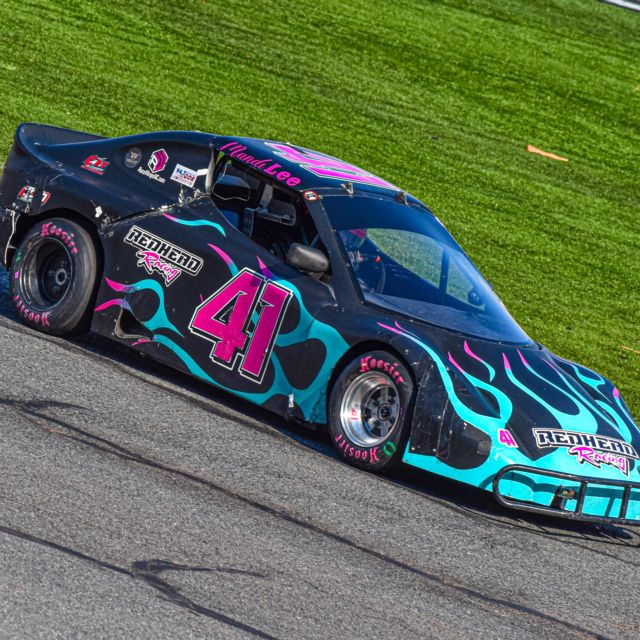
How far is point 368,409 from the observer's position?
22.5ft

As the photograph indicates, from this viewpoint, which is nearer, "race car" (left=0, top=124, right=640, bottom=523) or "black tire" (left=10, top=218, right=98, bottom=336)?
"race car" (left=0, top=124, right=640, bottom=523)

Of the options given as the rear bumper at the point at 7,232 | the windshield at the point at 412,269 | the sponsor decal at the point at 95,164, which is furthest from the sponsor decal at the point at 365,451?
the rear bumper at the point at 7,232

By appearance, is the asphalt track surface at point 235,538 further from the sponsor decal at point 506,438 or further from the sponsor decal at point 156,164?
the sponsor decal at point 156,164

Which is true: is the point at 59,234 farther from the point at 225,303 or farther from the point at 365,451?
the point at 365,451

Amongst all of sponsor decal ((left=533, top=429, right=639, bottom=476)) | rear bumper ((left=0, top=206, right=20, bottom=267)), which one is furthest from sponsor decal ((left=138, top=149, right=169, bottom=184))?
sponsor decal ((left=533, top=429, right=639, bottom=476))

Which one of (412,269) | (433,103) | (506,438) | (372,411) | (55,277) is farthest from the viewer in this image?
(433,103)

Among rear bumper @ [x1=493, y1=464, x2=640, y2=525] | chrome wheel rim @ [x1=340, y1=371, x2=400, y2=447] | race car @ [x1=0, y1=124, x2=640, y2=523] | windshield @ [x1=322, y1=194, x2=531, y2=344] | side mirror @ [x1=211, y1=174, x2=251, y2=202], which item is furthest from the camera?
side mirror @ [x1=211, y1=174, x2=251, y2=202]

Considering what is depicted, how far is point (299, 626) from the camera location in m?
4.62

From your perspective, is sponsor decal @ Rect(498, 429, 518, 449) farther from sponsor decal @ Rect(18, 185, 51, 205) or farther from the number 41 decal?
sponsor decal @ Rect(18, 185, 51, 205)

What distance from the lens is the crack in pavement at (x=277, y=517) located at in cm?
527

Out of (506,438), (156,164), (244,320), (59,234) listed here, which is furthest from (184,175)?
(506,438)

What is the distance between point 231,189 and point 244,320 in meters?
1.04

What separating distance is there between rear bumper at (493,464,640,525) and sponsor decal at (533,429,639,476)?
12 centimetres

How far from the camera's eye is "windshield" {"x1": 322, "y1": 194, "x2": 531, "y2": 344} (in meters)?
7.32
